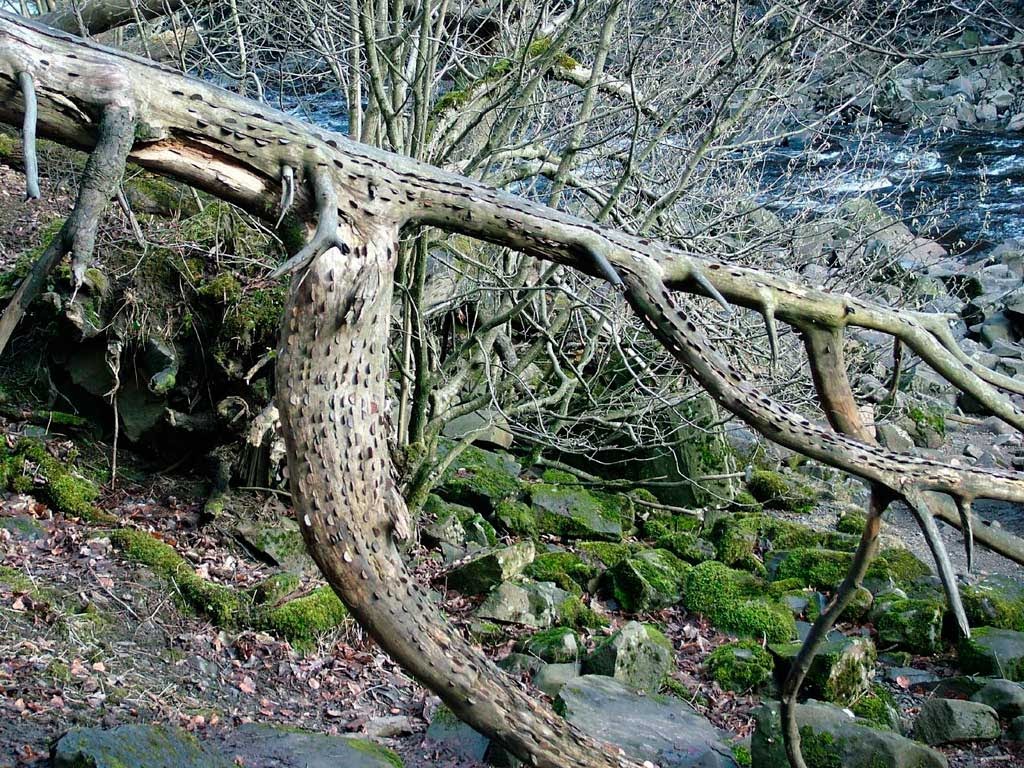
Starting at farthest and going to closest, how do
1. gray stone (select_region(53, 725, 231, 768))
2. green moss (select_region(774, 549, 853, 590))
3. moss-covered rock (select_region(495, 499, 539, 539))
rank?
moss-covered rock (select_region(495, 499, 539, 539)) → green moss (select_region(774, 549, 853, 590)) → gray stone (select_region(53, 725, 231, 768))

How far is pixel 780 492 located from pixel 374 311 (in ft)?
31.7

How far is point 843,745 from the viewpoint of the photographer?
5770mm

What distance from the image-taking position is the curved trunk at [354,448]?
3189 millimetres

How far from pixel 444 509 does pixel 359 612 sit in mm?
5891

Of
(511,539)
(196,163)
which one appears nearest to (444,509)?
(511,539)

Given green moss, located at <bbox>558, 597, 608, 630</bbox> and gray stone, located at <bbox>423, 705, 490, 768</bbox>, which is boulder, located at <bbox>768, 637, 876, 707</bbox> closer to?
green moss, located at <bbox>558, 597, 608, 630</bbox>

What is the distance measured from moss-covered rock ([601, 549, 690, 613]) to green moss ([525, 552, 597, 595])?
21cm

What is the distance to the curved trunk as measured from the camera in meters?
3.19

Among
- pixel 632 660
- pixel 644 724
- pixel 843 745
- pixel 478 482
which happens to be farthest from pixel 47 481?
pixel 843 745

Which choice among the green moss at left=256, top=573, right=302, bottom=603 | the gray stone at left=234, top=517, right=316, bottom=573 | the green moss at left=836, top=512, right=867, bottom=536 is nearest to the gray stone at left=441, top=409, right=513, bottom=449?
the gray stone at left=234, top=517, right=316, bottom=573

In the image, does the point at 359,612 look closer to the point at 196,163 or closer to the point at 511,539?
the point at 196,163

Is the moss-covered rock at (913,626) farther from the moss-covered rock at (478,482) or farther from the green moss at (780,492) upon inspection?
the moss-covered rock at (478,482)

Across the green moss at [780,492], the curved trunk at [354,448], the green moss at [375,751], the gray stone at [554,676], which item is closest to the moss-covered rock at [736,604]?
the gray stone at [554,676]

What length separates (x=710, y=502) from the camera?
11.2 m
